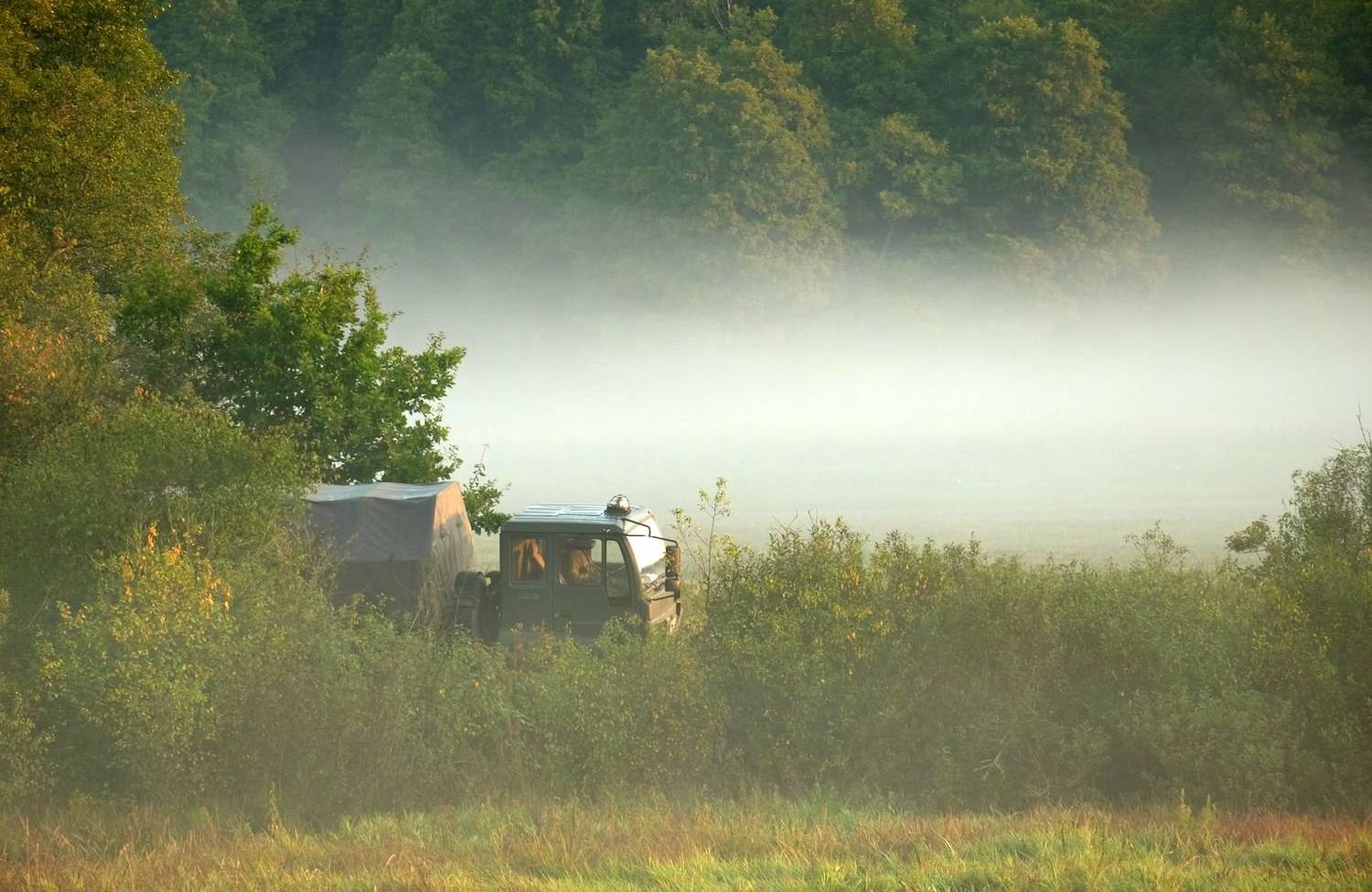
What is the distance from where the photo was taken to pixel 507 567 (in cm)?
2042

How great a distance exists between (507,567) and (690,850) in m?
7.41

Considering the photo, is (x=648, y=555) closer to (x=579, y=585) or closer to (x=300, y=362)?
(x=579, y=585)

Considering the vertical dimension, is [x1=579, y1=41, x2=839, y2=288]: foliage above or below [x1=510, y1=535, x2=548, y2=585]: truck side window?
above

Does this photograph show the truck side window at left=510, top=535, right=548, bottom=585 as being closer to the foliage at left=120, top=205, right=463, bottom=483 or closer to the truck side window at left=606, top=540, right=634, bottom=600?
the truck side window at left=606, top=540, right=634, bottom=600

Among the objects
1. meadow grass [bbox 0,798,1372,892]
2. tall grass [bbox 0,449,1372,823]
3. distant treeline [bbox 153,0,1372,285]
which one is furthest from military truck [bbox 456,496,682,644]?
distant treeline [bbox 153,0,1372,285]

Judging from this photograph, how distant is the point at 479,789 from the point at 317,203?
7563 centimetres

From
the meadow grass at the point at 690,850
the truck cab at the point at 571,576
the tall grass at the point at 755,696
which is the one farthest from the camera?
the truck cab at the point at 571,576

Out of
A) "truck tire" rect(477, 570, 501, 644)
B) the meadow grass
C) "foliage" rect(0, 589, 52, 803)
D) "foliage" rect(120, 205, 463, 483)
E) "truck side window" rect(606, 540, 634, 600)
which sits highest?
"foliage" rect(120, 205, 463, 483)

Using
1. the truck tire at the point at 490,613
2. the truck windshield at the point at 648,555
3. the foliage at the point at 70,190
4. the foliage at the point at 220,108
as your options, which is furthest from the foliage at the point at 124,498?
the foliage at the point at 220,108

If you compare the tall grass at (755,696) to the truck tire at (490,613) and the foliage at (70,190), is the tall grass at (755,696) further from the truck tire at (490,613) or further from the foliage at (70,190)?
the foliage at (70,190)

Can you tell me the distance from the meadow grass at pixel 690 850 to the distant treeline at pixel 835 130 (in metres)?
44.6

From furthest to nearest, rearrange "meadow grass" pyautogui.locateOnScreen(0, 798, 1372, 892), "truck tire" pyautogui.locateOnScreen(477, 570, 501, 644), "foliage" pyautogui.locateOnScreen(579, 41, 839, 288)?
"foliage" pyautogui.locateOnScreen(579, 41, 839, 288) < "truck tire" pyautogui.locateOnScreen(477, 570, 501, 644) < "meadow grass" pyautogui.locateOnScreen(0, 798, 1372, 892)

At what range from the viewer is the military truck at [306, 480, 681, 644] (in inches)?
799

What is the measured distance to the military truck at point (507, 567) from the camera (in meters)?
20.3
